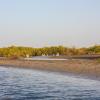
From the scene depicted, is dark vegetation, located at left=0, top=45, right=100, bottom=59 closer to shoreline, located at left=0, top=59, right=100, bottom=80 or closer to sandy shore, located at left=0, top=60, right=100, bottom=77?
sandy shore, located at left=0, top=60, right=100, bottom=77

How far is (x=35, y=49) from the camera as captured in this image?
97938 mm

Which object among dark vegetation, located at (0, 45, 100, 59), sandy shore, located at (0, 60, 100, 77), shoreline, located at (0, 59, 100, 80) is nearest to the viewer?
shoreline, located at (0, 59, 100, 80)

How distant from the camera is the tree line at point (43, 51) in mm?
83875

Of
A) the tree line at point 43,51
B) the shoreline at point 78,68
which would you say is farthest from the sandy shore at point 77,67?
the tree line at point 43,51

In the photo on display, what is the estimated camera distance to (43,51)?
93188mm

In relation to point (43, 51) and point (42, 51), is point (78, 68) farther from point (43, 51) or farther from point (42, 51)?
point (42, 51)

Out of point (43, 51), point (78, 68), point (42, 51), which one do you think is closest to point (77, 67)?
point (78, 68)

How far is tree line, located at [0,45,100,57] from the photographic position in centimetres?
8388

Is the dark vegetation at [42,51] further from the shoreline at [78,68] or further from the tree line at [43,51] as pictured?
the shoreline at [78,68]

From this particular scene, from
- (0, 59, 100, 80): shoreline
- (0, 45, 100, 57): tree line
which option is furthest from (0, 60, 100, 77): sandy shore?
(0, 45, 100, 57): tree line

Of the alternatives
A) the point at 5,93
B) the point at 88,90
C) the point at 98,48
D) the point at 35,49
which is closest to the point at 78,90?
the point at 88,90

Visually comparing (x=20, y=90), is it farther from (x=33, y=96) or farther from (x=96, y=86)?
(x=96, y=86)

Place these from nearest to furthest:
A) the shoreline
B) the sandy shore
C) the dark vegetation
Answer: the shoreline → the sandy shore → the dark vegetation

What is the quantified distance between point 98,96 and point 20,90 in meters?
4.63
